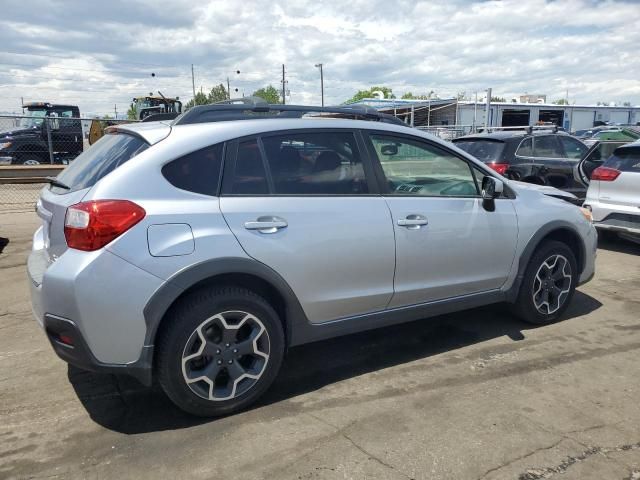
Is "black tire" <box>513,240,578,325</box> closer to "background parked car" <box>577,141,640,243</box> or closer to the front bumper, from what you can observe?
the front bumper

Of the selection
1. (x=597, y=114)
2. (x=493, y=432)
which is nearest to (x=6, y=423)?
(x=493, y=432)

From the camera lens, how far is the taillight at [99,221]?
273 centimetres

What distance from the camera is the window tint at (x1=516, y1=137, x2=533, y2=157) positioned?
8.38 m

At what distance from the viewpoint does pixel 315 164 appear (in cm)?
347

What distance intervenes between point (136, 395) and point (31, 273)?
100 centimetres

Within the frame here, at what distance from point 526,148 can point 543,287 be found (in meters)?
4.61

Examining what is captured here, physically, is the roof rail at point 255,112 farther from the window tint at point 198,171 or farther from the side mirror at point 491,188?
the side mirror at point 491,188

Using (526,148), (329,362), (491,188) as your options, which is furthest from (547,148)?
(329,362)

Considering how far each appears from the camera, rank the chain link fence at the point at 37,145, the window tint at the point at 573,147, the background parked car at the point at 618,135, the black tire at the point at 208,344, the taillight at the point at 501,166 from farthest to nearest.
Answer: the background parked car at the point at 618,135
the chain link fence at the point at 37,145
the window tint at the point at 573,147
the taillight at the point at 501,166
the black tire at the point at 208,344

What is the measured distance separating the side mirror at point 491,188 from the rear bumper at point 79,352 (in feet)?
8.73

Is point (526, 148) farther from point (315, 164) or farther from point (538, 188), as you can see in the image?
point (315, 164)

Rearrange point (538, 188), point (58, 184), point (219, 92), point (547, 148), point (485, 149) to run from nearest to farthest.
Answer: point (58, 184) < point (538, 188) < point (485, 149) < point (547, 148) < point (219, 92)

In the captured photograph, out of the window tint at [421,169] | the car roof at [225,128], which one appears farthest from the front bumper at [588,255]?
the car roof at [225,128]

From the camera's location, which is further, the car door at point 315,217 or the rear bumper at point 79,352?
the car door at point 315,217
